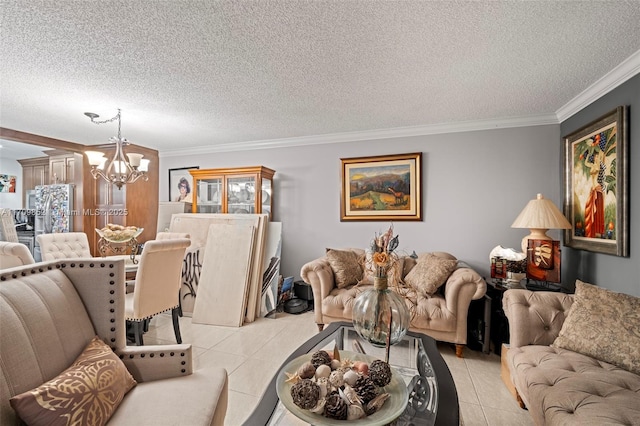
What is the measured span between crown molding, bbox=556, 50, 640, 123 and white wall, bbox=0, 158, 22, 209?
8.75 metres

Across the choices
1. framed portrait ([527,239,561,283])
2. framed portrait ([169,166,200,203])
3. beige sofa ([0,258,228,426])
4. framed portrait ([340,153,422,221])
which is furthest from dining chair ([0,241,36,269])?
framed portrait ([527,239,561,283])

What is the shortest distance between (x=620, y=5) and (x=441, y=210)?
228cm

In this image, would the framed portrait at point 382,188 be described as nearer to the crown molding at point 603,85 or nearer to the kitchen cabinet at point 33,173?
the crown molding at point 603,85

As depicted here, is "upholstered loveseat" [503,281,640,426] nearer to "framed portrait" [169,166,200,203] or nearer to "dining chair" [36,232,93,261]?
"dining chair" [36,232,93,261]

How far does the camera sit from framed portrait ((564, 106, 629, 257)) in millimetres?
2121

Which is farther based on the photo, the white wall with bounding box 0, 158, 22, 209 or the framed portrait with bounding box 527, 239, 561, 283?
the white wall with bounding box 0, 158, 22, 209

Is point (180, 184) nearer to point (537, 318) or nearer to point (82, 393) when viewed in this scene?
point (82, 393)

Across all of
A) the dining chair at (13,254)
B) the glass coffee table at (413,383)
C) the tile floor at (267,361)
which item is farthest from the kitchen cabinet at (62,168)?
the glass coffee table at (413,383)

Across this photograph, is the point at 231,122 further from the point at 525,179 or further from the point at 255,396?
the point at 525,179

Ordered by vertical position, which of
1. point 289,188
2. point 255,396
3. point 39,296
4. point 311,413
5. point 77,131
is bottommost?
point 255,396

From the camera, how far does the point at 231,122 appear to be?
3391 mm

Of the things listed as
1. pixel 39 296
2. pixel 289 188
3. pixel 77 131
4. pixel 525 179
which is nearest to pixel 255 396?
pixel 39 296

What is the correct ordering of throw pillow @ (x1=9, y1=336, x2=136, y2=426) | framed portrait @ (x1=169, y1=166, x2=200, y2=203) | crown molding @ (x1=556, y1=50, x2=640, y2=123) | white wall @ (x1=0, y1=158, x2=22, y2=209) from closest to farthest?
→ throw pillow @ (x1=9, y1=336, x2=136, y2=426)
crown molding @ (x1=556, y1=50, x2=640, y2=123)
framed portrait @ (x1=169, y1=166, x2=200, y2=203)
white wall @ (x1=0, y1=158, x2=22, y2=209)

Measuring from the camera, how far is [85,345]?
1.21 meters
